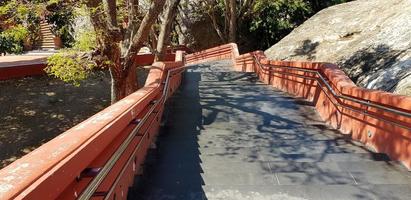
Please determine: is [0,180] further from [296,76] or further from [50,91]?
[50,91]

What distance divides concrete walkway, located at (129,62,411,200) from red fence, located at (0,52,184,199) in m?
0.63

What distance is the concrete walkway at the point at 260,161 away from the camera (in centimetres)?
412

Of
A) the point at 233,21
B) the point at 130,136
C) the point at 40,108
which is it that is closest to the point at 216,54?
the point at 233,21

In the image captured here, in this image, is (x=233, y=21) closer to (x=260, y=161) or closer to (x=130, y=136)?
(x=260, y=161)

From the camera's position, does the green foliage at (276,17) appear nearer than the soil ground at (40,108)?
No

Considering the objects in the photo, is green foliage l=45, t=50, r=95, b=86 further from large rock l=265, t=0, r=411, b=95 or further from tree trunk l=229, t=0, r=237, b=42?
tree trunk l=229, t=0, r=237, b=42

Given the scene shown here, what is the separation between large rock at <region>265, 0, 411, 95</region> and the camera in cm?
836

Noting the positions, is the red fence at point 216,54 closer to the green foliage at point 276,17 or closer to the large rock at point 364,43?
the green foliage at point 276,17

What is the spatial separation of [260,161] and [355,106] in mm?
2118

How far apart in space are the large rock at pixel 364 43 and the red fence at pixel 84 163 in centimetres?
509

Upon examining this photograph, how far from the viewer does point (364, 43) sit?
37.0ft

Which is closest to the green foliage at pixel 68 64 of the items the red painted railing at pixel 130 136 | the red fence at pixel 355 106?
the red painted railing at pixel 130 136

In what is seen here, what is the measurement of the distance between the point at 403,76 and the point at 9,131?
9.43m

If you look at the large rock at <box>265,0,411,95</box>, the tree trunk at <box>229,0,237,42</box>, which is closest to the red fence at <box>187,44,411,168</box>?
the large rock at <box>265,0,411,95</box>
